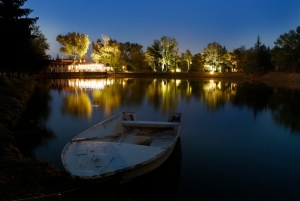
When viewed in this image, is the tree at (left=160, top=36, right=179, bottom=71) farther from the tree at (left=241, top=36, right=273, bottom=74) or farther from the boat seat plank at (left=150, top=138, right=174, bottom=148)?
the boat seat plank at (left=150, top=138, right=174, bottom=148)

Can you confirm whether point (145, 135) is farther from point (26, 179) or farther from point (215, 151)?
point (26, 179)

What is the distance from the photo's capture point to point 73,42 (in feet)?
306

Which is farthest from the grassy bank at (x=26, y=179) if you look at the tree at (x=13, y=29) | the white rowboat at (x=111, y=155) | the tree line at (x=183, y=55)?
the tree line at (x=183, y=55)

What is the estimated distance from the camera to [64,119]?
17.5 metres

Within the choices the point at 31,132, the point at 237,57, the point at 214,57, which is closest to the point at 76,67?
the point at 214,57

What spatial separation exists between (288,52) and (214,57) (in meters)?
24.2

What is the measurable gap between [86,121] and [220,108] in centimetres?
1178

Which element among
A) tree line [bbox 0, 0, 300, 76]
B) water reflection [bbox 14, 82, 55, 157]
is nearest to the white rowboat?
water reflection [bbox 14, 82, 55, 157]

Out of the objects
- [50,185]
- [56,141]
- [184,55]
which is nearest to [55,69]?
[184,55]

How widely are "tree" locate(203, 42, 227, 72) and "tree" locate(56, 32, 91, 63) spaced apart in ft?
132

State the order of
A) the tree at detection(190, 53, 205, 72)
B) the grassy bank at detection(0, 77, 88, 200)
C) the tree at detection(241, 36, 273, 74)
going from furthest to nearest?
1. the tree at detection(190, 53, 205, 72)
2. the tree at detection(241, 36, 273, 74)
3. the grassy bank at detection(0, 77, 88, 200)

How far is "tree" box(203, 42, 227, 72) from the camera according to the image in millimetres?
85750

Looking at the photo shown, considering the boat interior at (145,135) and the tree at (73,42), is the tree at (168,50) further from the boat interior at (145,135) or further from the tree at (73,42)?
the boat interior at (145,135)

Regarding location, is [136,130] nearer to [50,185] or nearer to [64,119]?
[50,185]
